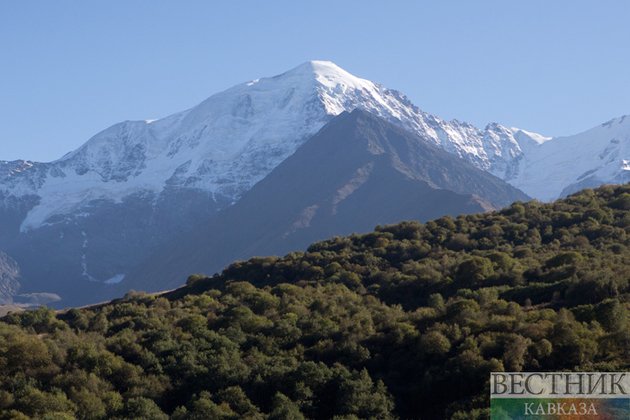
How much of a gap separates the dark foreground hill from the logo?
261cm

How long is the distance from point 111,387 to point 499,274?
28285 mm

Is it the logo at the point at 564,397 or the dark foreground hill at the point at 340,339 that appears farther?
the dark foreground hill at the point at 340,339

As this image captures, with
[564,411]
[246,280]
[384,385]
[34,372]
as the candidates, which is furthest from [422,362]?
[246,280]

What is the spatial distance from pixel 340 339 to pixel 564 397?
19.1 m

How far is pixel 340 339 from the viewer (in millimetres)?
55219

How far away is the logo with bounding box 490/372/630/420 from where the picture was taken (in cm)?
3678

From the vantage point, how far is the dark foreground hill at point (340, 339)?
46.9 meters

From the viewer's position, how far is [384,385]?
48.4m

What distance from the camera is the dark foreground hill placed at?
154 feet

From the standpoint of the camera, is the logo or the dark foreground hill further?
the dark foreground hill

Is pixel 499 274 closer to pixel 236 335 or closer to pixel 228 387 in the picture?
pixel 236 335

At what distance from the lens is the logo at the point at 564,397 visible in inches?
1448

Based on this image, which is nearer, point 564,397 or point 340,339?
A: point 564,397

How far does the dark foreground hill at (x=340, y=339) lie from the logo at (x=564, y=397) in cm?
261
